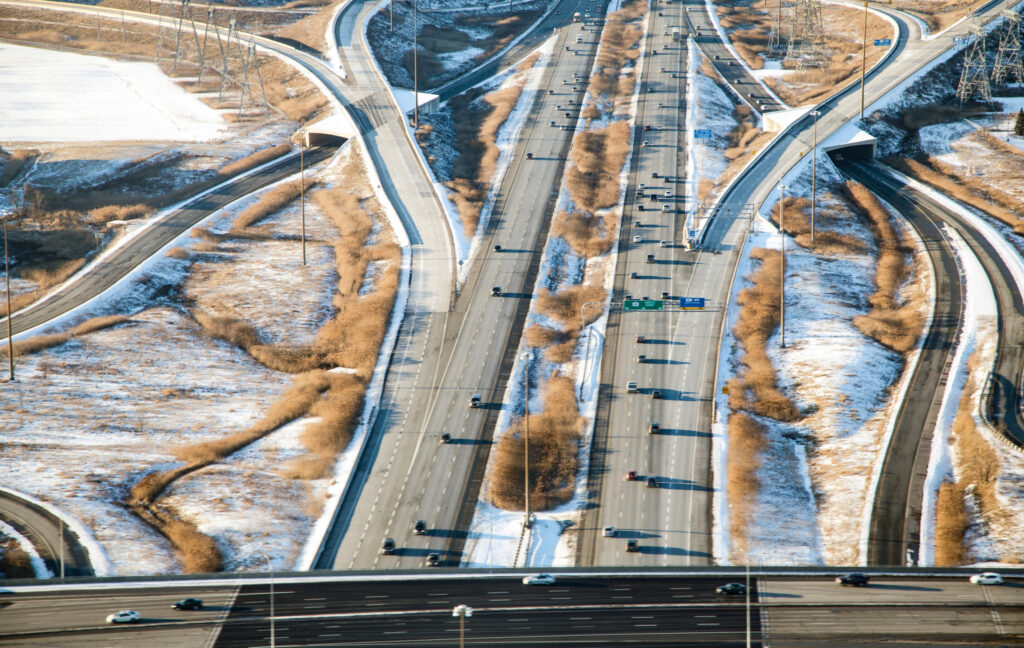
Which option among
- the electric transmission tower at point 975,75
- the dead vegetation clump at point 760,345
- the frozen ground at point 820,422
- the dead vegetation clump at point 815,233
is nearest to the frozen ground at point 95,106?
the dead vegetation clump at point 815,233

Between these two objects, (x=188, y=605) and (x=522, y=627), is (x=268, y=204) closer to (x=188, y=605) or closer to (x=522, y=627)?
(x=188, y=605)

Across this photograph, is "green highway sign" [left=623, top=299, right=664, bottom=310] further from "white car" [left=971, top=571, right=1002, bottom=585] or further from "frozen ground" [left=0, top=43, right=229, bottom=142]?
"frozen ground" [left=0, top=43, right=229, bottom=142]

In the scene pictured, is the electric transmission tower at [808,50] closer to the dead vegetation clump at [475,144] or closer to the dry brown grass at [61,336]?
the dead vegetation clump at [475,144]

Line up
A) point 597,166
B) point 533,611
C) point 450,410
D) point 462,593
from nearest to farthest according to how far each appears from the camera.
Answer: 1. point 533,611
2. point 462,593
3. point 450,410
4. point 597,166

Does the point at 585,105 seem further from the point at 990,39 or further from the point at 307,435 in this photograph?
the point at 307,435

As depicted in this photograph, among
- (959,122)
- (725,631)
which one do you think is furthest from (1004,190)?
(725,631)

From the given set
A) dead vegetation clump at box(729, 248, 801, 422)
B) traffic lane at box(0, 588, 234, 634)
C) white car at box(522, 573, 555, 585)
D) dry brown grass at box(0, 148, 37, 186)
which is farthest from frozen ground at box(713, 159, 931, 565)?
dry brown grass at box(0, 148, 37, 186)

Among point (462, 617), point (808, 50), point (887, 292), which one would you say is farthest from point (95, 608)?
point (808, 50)
